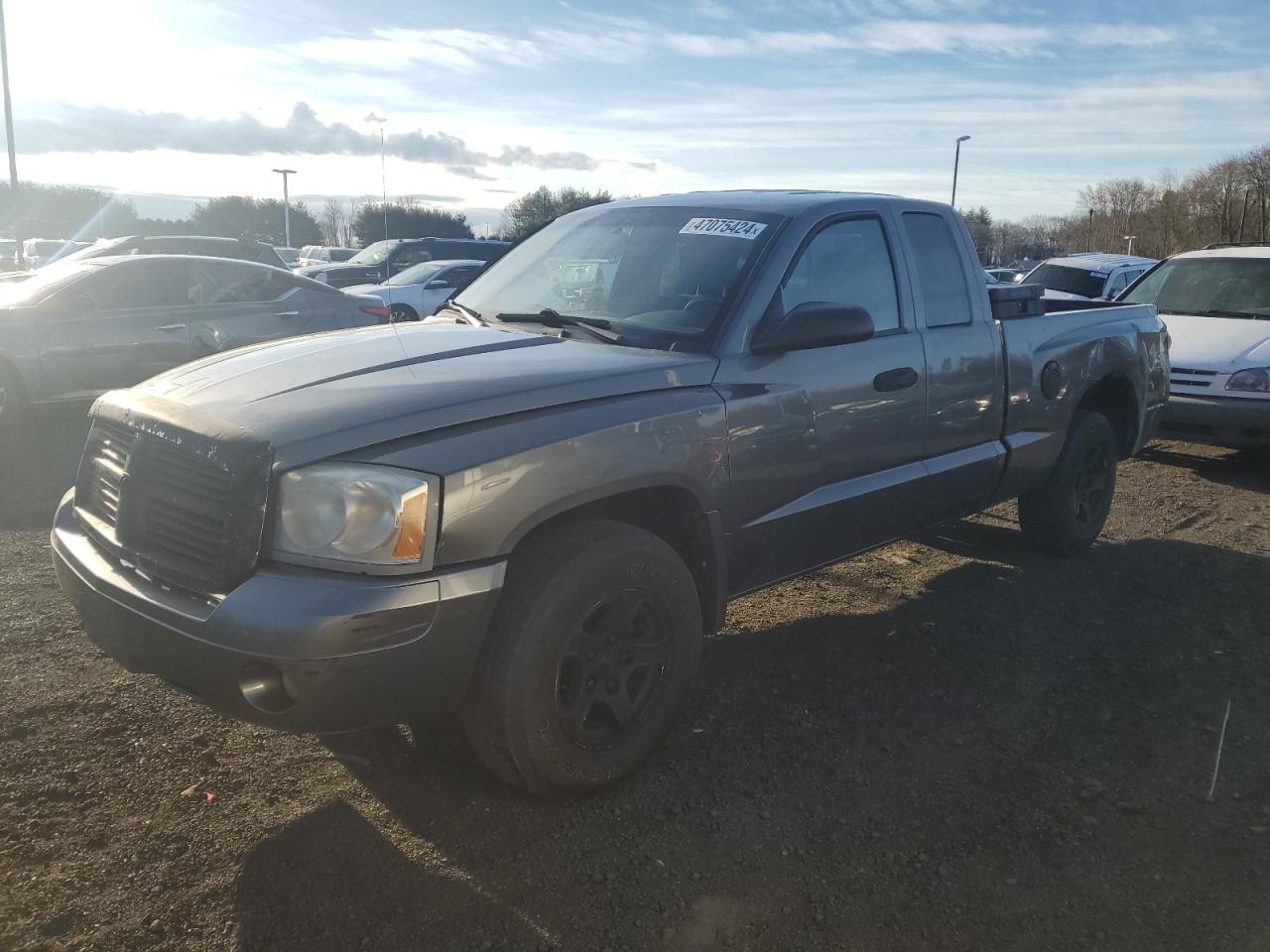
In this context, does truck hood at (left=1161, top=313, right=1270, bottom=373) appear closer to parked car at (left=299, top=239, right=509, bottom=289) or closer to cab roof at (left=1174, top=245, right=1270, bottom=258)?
cab roof at (left=1174, top=245, right=1270, bottom=258)

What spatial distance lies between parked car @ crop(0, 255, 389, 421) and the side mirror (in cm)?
668

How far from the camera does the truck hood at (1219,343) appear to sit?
26.0 ft

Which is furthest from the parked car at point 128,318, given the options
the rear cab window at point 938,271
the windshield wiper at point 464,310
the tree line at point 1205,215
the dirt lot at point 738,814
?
the tree line at point 1205,215

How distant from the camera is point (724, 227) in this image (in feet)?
12.9

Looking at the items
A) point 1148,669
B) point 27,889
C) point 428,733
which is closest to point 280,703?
point 27,889

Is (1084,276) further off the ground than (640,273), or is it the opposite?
(1084,276)

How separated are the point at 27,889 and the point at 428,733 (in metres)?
1.26

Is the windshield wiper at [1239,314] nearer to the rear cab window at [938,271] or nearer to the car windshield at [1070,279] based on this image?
the rear cab window at [938,271]

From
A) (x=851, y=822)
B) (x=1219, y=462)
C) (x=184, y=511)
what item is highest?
(x=184, y=511)

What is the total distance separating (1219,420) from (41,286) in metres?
9.53

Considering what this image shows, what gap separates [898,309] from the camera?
14.0ft

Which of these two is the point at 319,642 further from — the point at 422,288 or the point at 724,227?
the point at 422,288

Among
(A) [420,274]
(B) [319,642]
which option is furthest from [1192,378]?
(A) [420,274]

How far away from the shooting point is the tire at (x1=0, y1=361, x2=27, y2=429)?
812cm
